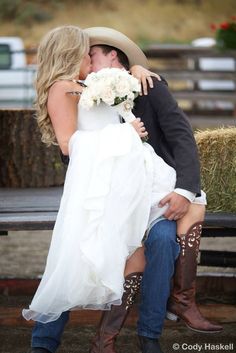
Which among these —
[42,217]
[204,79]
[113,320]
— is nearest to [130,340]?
[42,217]

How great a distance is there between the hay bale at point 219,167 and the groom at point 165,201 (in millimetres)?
782

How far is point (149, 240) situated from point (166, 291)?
233 millimetres

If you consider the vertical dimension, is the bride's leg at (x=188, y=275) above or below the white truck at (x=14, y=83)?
below

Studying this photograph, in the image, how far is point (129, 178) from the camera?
432 centimetres

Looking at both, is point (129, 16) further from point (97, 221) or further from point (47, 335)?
point (97, 221)

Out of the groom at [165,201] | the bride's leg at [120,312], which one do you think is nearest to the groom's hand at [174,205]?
the groom at [165,201]

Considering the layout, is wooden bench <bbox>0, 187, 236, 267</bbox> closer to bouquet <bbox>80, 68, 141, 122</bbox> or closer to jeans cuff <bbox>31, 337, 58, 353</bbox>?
jeans cuff <bbox>31, 337, 58, 353</bbox>

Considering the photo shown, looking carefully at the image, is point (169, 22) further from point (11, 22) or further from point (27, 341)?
point (27, 341)

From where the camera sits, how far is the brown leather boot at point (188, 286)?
14.6ft

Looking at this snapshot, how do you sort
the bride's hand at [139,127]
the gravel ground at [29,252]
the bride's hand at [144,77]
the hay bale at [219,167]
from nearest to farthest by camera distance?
the bride's hand at [139,127] < the bride's hand at [144,77] < the hay bale at [219,167] < the gravel ground at [29,252]

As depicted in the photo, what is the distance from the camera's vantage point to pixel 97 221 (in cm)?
425

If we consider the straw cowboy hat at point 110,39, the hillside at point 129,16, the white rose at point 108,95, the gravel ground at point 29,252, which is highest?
the hillside at point 129,16

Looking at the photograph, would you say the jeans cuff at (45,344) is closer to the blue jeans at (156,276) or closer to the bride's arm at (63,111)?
the blue jeans at (156,276)

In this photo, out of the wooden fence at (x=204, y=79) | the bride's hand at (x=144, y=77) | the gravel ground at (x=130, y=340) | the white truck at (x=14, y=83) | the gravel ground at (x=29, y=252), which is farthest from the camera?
the white truck at (x=14, y=83)
